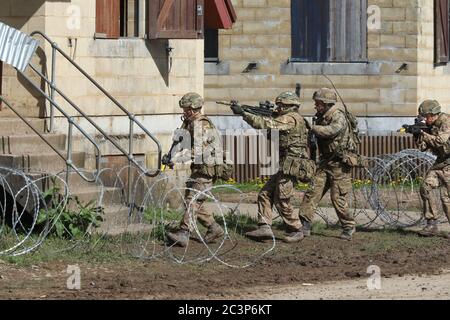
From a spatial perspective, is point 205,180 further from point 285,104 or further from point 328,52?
point 328,52

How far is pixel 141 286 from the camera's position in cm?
1266

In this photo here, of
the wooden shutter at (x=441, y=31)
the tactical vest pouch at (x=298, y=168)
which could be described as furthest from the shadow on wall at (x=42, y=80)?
the wooden shutter at (x=441, y=31)

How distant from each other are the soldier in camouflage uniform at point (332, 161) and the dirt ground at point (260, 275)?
455mm

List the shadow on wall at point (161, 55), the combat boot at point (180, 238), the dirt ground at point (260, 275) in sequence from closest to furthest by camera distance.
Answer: the dirt ground at point (260, 275) < the combat boot at point (180, 238) < the shadow on wall at point (161, 55)

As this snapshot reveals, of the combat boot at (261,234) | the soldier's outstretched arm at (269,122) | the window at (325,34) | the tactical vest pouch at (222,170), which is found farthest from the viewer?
the window at (325,34)

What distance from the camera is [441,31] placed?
25.4 meters

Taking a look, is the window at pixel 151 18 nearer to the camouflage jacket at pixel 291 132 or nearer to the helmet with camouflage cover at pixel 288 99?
the helmet with camouflage cover at pixel 288 99

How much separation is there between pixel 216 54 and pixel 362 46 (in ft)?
9.18

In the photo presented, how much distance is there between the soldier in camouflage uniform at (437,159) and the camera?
53.5 feet

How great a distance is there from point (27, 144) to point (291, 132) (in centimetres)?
329

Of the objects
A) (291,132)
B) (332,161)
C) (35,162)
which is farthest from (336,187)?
(35,162)

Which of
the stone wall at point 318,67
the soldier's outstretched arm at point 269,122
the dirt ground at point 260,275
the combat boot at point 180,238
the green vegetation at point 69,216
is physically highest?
the stone wall at point 318,67

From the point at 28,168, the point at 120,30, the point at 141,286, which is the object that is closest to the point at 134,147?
the point at 120,30

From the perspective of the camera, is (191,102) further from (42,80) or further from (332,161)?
(42,80)
